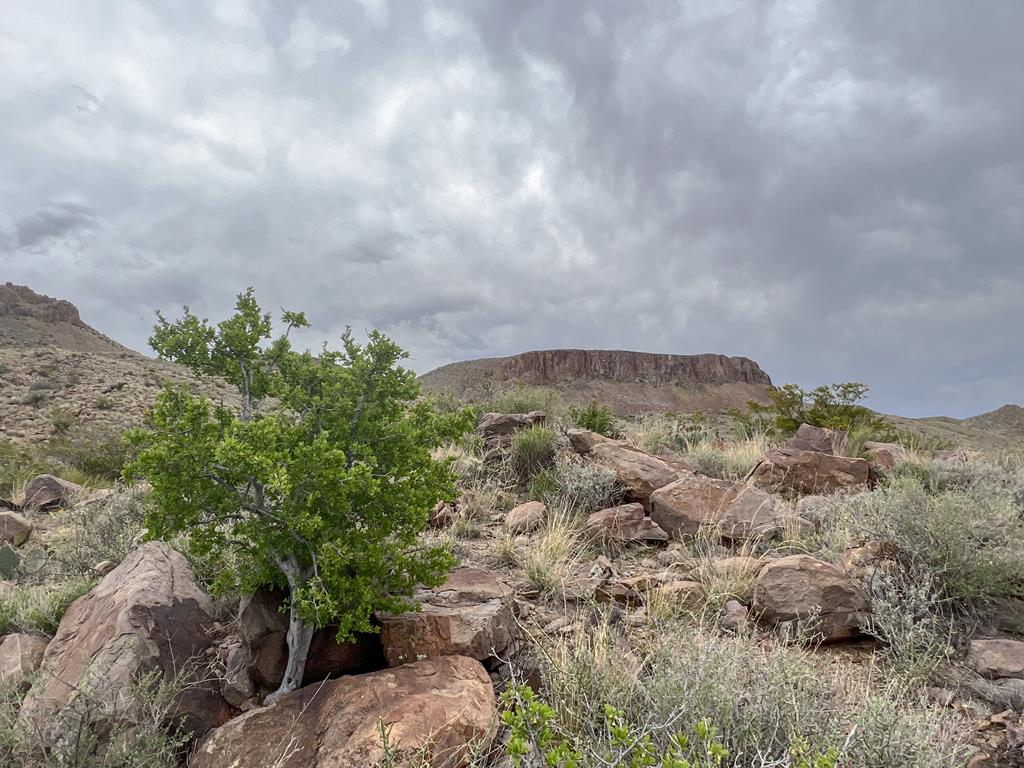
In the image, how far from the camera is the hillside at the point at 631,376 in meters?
70.6

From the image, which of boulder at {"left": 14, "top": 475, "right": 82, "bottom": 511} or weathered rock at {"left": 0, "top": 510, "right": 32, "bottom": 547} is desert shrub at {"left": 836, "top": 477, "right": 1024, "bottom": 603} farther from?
boulder at {"left": 14, "top": 475, "right": 82, "bottom": 511}

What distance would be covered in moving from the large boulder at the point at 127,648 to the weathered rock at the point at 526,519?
3222 millimetres

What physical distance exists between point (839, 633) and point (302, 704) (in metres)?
3.83

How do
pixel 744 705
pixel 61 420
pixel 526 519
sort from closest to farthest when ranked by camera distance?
pixel 744 705 → pixel 526 519 → pixel 61 420

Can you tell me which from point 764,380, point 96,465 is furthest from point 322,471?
point 764,380

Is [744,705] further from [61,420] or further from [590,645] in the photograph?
[61,420]

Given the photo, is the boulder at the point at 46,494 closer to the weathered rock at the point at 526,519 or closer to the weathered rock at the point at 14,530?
the weathered rock at the point at 14,530

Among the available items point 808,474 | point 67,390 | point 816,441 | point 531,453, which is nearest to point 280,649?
point 531,453

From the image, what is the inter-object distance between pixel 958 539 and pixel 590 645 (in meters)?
3.31

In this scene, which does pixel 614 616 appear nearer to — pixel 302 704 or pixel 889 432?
pixel 302 704

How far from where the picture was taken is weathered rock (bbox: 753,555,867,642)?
4258 millimetres

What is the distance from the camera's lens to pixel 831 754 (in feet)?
6.80

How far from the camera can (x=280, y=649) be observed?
12.6 ft


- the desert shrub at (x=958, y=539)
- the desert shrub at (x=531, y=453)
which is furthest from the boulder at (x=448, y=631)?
the desert shrub at (x=531, y=453)
